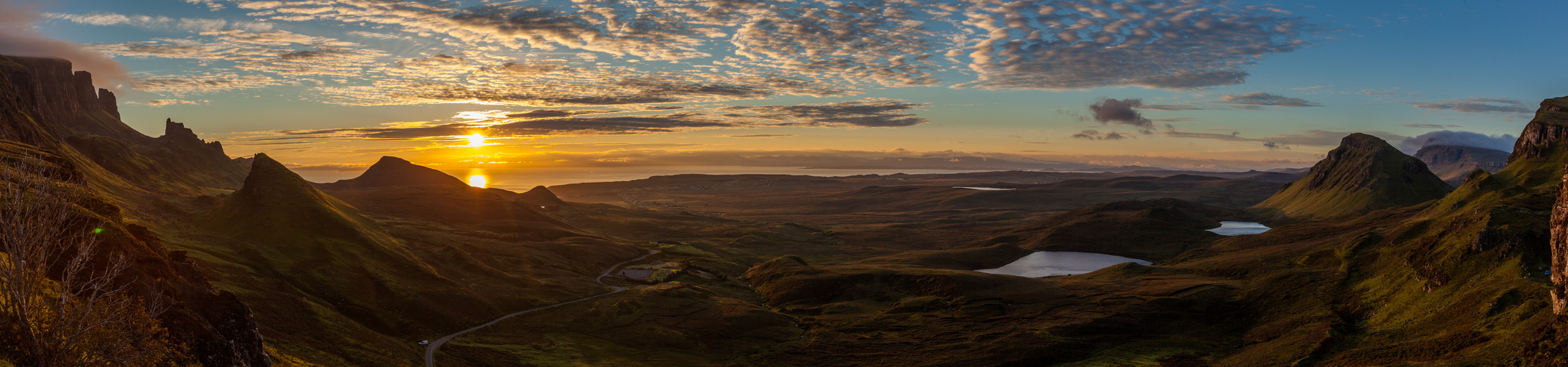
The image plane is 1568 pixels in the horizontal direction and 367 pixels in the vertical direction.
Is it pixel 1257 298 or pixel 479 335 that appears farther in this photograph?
pixel 1257 298

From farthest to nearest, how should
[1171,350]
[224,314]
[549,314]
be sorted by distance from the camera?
[549,314] → [1171,350] → [224,314]

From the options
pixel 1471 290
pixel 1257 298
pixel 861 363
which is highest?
pixel 1471 290

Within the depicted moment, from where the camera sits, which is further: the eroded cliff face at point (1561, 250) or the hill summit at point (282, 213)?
the hill summit at point (282, 213)

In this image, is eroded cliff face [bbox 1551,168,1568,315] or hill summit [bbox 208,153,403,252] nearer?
eroded cliff face [bbox 1551,168,1568,315]

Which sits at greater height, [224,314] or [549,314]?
[224,314]

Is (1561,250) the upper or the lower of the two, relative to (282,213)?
upper

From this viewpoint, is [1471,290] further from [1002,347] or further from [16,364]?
[16,364]

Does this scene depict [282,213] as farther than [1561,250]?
Yes

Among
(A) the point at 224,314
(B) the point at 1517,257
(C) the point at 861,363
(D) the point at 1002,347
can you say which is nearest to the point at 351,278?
(A) the point at 224,314

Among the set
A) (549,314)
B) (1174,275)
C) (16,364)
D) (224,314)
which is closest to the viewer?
(16,364)
